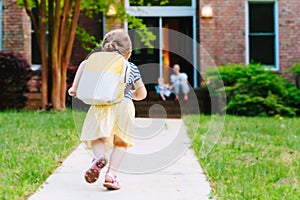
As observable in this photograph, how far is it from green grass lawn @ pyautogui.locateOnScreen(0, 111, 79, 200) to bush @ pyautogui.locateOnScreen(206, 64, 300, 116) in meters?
4.86

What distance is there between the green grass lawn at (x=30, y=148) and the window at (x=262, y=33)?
7104 mm

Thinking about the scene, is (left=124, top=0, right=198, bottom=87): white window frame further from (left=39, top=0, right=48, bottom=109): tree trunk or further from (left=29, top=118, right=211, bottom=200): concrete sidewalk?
(left=29, top=118, right=211, bottom=200): concrete sidewalk

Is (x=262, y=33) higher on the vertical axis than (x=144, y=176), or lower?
higher

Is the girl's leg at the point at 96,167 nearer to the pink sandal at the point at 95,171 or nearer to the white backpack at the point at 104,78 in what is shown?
the pink sandal at the point at 95,171

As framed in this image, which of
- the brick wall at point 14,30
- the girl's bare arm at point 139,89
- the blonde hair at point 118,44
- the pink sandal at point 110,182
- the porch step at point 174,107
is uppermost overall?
the brick wall at point 14,30

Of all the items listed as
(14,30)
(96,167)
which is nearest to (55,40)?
(14,30)

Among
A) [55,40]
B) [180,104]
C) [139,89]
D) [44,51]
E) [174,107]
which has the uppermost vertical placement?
[55,40]

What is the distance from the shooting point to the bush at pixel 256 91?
12.6 metres

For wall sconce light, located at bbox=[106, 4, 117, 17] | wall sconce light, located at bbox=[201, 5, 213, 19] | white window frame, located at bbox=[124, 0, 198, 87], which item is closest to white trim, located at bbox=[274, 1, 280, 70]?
wall sconce light, located at bbox=[201, 5, 213, 19]

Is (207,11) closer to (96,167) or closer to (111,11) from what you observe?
(111,11)

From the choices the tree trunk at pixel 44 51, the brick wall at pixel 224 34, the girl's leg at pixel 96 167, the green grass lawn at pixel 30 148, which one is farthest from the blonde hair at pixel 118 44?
the brick wall at pixel 224 34

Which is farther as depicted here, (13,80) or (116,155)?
(13,80)

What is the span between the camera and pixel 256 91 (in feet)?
42.3

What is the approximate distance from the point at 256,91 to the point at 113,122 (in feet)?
29.9
